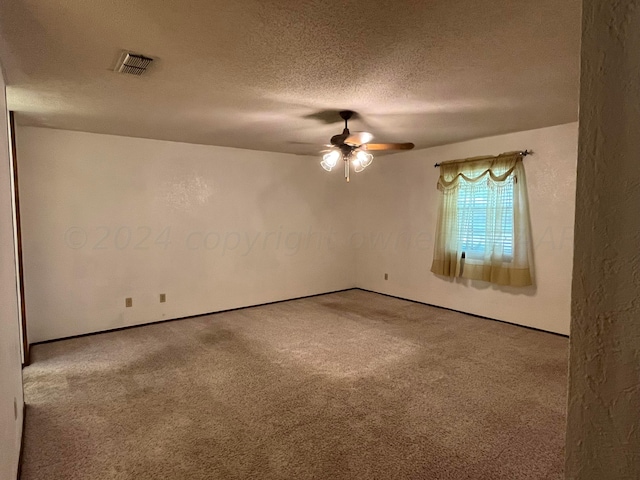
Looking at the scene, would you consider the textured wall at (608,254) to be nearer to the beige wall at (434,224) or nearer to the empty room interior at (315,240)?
the empty room interior at (315,240)

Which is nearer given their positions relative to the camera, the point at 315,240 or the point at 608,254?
the point at 608,254

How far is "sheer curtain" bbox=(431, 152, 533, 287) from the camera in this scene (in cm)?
435

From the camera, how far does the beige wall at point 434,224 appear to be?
4.10 meters

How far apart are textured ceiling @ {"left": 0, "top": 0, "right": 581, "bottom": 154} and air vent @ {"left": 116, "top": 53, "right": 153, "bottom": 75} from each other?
6cm

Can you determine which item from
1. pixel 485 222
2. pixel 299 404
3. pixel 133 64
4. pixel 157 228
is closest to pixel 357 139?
pixel 133 64

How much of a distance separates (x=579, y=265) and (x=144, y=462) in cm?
239

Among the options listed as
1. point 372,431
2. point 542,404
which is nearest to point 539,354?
point 542,404

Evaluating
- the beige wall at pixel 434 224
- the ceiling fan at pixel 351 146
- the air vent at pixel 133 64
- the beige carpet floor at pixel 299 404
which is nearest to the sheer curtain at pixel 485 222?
the beige wall at pixel 434 224

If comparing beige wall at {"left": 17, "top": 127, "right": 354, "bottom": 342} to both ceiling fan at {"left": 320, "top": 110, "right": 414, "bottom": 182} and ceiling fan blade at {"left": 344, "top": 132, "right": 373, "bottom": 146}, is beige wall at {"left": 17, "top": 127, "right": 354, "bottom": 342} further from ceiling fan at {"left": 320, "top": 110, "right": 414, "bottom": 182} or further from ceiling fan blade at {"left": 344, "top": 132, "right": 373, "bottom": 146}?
ceiling fan blade at {"left": 344, "top": 132, "right": 373, "bottom": 146}

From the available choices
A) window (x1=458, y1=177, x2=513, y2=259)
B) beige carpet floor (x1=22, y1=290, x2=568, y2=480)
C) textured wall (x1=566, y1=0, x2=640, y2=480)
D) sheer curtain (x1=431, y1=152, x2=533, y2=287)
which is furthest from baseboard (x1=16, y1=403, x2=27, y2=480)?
window (x1=458, y1=177, x2=513, y2=259)

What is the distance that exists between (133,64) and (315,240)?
419 centimetres

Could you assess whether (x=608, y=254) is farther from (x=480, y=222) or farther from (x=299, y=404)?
(x=480, y=222)

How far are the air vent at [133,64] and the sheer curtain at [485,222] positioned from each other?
3.89 metres

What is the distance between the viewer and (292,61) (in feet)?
7.52
